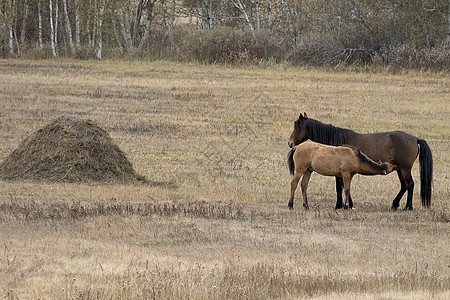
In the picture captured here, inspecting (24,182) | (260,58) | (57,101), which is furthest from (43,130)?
(260,58)

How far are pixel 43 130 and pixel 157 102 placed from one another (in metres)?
14.0

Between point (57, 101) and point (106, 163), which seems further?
point (57, 101)

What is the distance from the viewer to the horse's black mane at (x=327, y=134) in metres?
15.7

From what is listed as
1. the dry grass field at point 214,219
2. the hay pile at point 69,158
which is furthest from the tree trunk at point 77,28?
the hay pile at point 69,158

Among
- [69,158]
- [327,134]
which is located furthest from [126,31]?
[327,134]

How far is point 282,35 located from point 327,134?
37997 mm

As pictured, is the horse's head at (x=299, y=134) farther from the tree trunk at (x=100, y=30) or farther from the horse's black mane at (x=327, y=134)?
the tree trunk at (x=100, y=30)

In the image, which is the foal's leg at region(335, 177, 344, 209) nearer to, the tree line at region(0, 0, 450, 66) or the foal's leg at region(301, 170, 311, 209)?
the foal's leg at region(301, 170, 311, 209)

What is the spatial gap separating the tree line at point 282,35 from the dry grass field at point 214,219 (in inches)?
566

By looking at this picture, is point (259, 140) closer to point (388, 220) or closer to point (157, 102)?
point (157, 102)

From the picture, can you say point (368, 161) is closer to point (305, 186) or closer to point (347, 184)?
point (347, 184)

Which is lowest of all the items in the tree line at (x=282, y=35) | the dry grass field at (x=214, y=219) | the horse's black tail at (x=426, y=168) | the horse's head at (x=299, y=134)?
the dry grass field at (x=214, y=219)

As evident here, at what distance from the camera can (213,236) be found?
12.0 metres

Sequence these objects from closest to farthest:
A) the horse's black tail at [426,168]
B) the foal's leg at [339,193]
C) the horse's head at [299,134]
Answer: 1. the foal's leg at [339,193]
2. the horse's black tail at [426,168]
3. the horse's head at [299,134]
